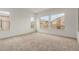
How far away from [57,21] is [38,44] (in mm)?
630

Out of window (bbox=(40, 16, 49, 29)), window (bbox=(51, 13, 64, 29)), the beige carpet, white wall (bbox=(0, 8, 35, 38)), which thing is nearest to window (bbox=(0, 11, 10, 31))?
white wall (bbox=(0, 8, 35, 38))

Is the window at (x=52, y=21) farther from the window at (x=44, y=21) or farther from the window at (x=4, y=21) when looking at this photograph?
the window at (x=4, y=21)

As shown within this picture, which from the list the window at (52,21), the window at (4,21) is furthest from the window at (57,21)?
the window at (4,21)

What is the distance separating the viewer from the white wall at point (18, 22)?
2.04 m

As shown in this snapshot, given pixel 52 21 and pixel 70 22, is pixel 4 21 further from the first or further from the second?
pixel 70 22

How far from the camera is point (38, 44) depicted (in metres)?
2.05

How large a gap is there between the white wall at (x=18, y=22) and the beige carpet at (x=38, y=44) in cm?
12

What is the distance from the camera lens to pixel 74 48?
2.02 m

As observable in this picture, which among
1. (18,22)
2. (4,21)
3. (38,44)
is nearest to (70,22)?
(38,44)

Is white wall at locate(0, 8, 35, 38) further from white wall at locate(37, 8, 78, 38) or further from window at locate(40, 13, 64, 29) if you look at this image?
white wall at locate(37, 8, 78, 38)
